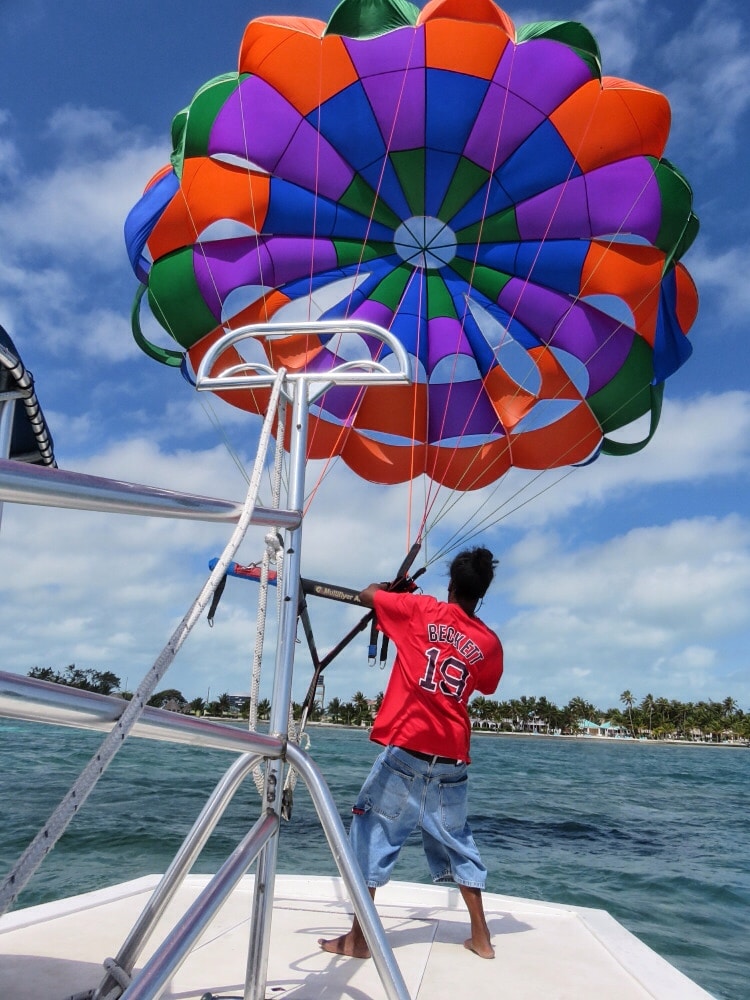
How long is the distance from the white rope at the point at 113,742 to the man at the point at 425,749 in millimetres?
1560

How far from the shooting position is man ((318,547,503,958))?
2980mm

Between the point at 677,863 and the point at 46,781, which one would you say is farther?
the point at 46,781

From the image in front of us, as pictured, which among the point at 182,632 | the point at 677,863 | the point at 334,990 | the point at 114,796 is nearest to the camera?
the point at 182,632

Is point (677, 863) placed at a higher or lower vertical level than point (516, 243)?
lower

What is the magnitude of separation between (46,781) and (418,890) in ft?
33.0

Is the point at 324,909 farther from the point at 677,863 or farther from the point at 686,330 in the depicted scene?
the point at 677,863

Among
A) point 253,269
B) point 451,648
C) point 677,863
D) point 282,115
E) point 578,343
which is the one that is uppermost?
point 282,115

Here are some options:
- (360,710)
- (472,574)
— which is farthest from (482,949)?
(360,710)

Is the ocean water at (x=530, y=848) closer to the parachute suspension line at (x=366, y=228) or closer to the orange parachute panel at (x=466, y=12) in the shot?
the parachute suspension line at (x=366, y=228)

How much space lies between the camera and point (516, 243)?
249 inches

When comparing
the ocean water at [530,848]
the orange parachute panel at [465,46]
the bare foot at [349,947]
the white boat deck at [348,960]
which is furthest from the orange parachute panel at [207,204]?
the ocean water at [530,848]

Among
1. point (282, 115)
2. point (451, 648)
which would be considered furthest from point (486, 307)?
point (451, 648)

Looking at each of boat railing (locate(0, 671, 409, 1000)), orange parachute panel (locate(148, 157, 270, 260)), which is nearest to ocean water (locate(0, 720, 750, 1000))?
boat railing (locate(0, 671, 409, 1000))

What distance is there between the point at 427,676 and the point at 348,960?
104cm
